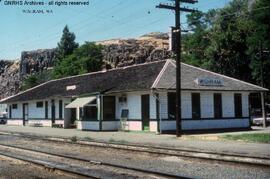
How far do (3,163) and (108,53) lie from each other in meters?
109

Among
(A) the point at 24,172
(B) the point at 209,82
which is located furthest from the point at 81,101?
(A) the point at 24,172

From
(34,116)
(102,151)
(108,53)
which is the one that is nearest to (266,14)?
(34,116)

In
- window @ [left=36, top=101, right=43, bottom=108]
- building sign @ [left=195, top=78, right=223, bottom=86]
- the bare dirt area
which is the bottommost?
the bare dirt area

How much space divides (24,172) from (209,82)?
22.6m

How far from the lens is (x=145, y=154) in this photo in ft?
62.0

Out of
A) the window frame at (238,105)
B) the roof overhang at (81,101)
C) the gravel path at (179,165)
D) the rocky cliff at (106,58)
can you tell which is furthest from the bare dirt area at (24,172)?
the rocky cliff at (106,58)

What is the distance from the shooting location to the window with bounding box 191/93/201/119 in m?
34.3

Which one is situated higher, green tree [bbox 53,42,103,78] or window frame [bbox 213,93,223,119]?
green tree [bbox 53,42,103,78]

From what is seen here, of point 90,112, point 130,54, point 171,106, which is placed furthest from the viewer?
point 130,54

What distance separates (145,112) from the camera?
111 ft

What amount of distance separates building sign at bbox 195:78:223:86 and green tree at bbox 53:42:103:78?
176 feet

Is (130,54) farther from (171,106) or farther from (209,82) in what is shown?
(171,106)

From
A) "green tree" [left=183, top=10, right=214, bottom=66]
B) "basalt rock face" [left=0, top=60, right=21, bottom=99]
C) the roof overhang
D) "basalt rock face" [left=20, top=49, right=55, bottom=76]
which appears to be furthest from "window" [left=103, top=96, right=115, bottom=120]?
"basalt rock face" [left=0, top=60, right=21, bottom=99]

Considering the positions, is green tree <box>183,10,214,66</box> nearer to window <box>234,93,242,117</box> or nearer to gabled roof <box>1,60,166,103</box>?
gabled roof <box>1,60,166,103</box>
